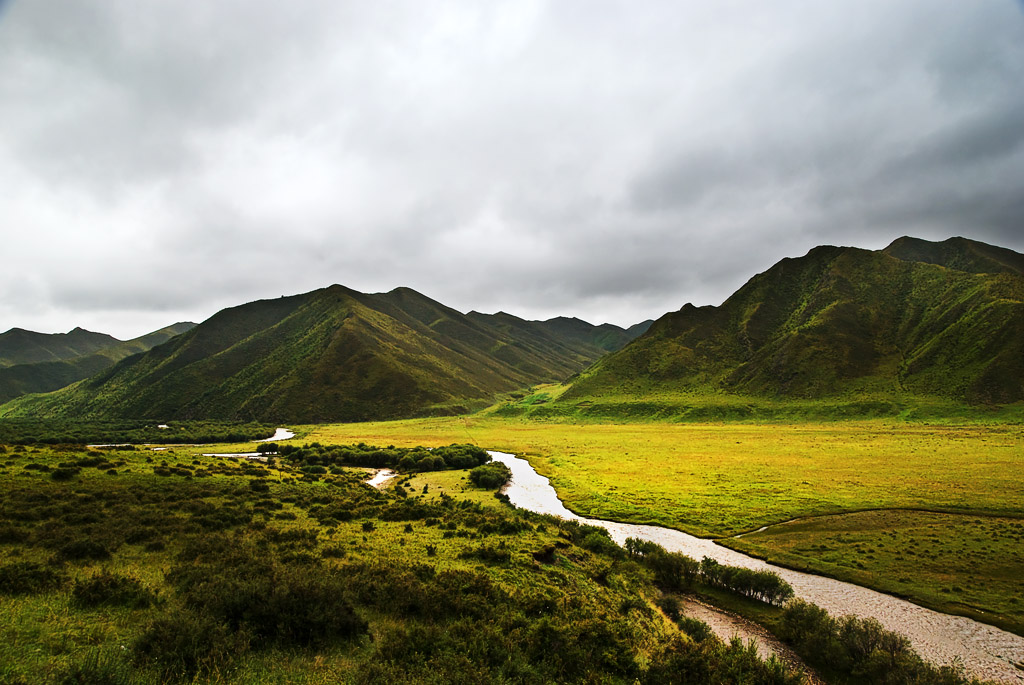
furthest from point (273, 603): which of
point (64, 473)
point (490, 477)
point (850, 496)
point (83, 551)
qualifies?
point (850, 496)

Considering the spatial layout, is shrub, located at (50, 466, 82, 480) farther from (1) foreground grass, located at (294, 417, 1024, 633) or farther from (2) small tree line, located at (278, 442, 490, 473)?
(1) foreground grass, located at (294, 417, 1024, 633)

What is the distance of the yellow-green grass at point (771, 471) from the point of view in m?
51.3

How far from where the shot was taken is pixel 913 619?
93.5ft

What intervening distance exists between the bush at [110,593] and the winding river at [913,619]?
3751 cm

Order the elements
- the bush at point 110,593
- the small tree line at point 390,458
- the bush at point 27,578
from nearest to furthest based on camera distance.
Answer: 1. the bush at point 27,578
2. the bush at point 110,593
3. the small tree line at point 390,458

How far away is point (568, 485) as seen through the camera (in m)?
68.0

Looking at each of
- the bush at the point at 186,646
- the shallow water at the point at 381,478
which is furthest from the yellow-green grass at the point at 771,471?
the bush at the point at 186,646

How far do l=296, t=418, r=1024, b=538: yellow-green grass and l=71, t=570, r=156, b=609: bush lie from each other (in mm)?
44285

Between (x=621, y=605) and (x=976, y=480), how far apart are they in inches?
2424

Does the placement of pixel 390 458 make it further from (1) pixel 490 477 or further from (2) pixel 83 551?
(2) pixel 83 551

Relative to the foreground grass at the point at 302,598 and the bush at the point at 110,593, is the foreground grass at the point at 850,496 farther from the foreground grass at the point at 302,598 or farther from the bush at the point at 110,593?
the bush at the point at 110,593

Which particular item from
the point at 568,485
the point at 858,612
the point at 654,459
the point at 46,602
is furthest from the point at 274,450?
the point at 858,612

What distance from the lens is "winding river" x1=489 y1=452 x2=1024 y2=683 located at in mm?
24266

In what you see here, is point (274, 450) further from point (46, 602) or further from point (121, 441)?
point (46, 602)
